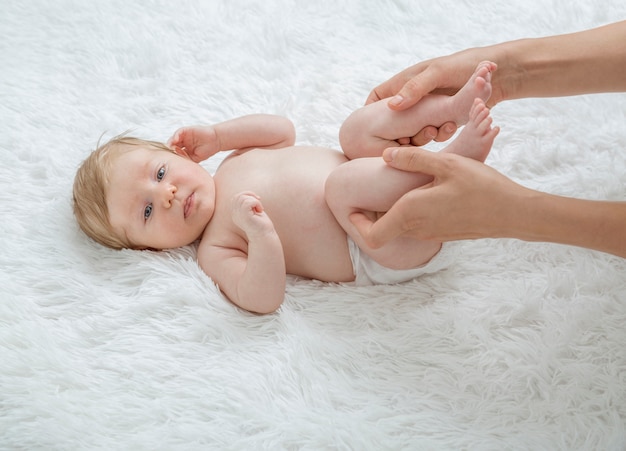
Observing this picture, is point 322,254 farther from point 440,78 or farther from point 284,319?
point 440,78

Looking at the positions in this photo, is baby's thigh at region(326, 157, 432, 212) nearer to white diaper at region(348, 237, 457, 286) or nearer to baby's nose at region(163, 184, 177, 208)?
white diaper at region(348, 237, 457, 286)

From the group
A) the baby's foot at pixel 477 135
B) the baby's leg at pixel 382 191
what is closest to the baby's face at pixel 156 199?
the baby's leg at pixel 382 191

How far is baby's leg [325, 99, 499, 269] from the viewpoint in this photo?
4.21 feet

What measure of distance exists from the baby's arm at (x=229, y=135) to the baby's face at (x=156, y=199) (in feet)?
0.45

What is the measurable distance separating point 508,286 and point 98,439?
2.69 feet

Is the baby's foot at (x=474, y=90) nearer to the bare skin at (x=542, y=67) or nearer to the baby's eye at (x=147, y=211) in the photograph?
the bare skin at (x=542, y=67)

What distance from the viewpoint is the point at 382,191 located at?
131cm

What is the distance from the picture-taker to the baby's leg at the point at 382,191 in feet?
4.21

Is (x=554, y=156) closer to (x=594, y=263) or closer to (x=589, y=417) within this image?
(x=594, y=263)

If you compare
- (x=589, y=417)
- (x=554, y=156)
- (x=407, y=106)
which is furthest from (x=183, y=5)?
(x=589, y=417)

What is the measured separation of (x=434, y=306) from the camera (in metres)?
1.37

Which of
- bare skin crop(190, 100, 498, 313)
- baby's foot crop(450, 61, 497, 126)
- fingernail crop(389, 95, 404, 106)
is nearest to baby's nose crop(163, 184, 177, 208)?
bare skin crop(190, 100, 498, 313)

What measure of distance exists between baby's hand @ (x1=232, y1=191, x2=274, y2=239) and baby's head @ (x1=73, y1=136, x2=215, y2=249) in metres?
0.14

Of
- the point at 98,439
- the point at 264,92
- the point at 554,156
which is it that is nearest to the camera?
the point at 98,439
